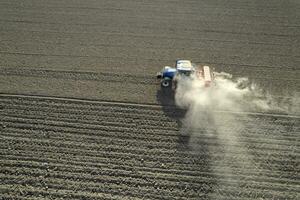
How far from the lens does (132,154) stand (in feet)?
50.6

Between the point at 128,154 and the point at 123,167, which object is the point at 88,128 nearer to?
the point at 128,154

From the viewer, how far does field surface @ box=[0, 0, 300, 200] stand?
14336 millimetres

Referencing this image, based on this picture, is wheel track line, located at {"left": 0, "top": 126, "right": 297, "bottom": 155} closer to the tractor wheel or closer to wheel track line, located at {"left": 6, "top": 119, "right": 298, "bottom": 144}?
wheel track line, located at {"left": 6, "top": 119, "right": 298, "bottom": 144}

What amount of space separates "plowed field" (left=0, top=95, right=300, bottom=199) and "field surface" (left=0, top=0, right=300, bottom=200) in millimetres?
45

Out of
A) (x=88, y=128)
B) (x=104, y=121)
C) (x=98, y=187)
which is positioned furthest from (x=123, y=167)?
(x=104, y=121)

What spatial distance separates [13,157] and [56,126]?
238cm

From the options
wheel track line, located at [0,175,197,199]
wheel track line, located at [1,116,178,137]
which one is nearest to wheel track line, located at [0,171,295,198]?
wheel track line, located at [0,175,197,199]

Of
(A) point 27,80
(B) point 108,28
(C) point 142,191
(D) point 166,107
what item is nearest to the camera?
(C) point 142,191

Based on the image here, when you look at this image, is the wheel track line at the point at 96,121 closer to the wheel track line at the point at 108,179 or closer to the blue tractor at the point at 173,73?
the blue tractor at the point at 173,73

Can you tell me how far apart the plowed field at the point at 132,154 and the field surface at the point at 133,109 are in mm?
45

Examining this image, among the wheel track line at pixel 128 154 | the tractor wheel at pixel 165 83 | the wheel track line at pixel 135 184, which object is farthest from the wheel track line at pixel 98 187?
the tractor wheel at pixel 165 83

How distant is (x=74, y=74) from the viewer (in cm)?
2059

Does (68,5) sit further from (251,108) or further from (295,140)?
(295,140)

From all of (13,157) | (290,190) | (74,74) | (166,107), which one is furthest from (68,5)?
(290,190)
